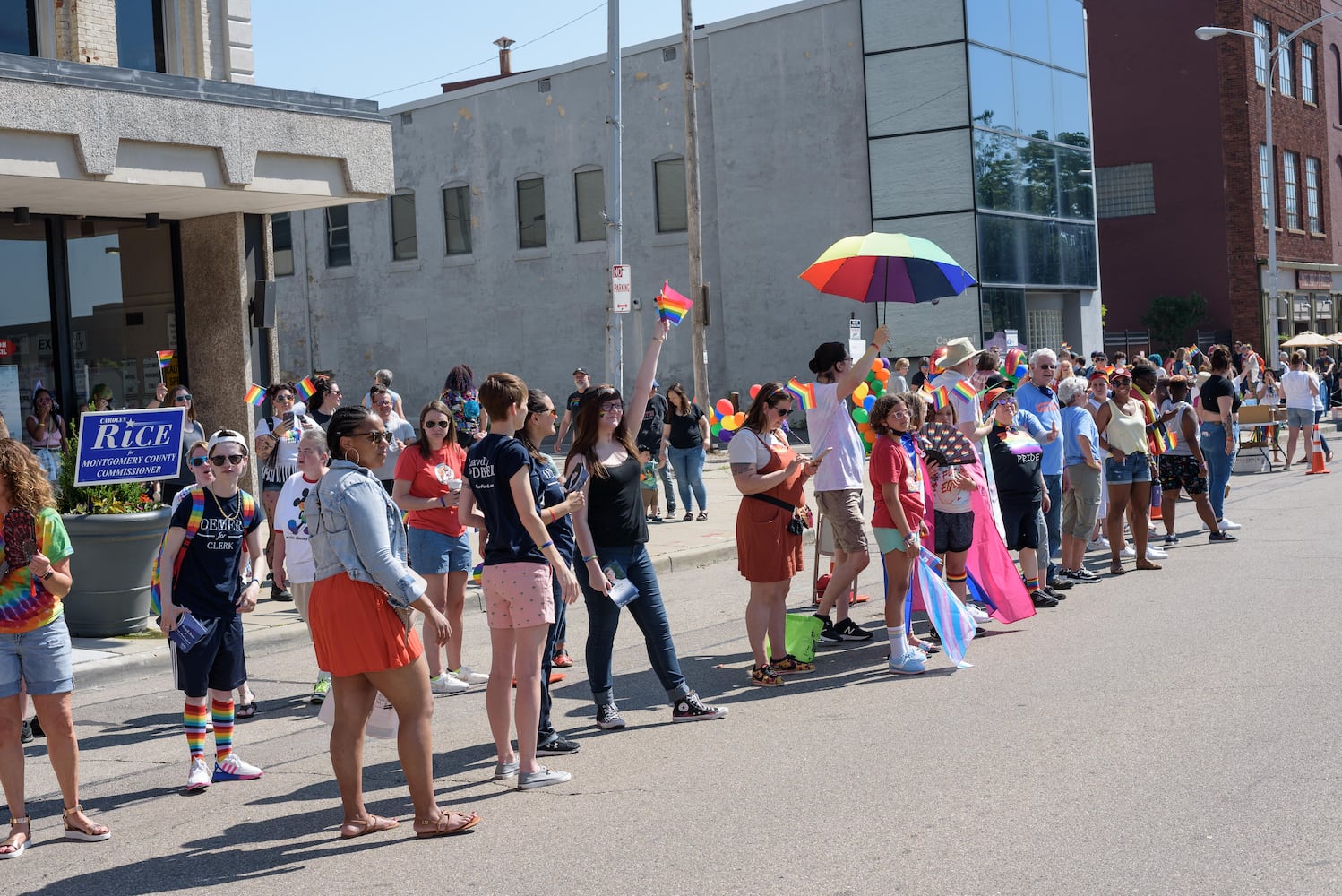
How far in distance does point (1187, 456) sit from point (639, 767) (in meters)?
8.47

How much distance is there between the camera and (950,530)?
906 cm

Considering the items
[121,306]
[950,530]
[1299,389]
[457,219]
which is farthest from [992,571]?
[457,219]

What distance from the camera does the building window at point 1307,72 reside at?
44500mm

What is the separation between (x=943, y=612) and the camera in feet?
27.3

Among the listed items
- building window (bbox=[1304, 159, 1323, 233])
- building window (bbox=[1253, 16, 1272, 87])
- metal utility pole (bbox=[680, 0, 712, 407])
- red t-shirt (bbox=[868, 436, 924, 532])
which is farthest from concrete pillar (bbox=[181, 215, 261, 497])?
building window (bbox=[1304, 159, 1323, 233])

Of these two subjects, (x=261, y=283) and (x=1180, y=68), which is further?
(x=1180, y=68)

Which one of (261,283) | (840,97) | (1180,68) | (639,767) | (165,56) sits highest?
(1180,68)

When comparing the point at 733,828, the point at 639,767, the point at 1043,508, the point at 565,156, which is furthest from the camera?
the point at 565,156

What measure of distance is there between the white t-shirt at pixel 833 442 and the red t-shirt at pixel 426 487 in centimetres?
221

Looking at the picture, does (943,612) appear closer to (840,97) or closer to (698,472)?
(698,472)

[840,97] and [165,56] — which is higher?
[840,97]

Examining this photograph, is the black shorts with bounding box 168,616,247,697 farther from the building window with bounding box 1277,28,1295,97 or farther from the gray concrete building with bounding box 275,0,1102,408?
the building window with bounding box 1277,28,1295,97

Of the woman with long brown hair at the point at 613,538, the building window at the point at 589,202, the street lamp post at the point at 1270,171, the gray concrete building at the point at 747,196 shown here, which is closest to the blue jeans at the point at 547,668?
the woman with long brown hair at the point at 613,538

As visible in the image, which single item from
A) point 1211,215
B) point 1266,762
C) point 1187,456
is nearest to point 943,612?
point 1266,762
